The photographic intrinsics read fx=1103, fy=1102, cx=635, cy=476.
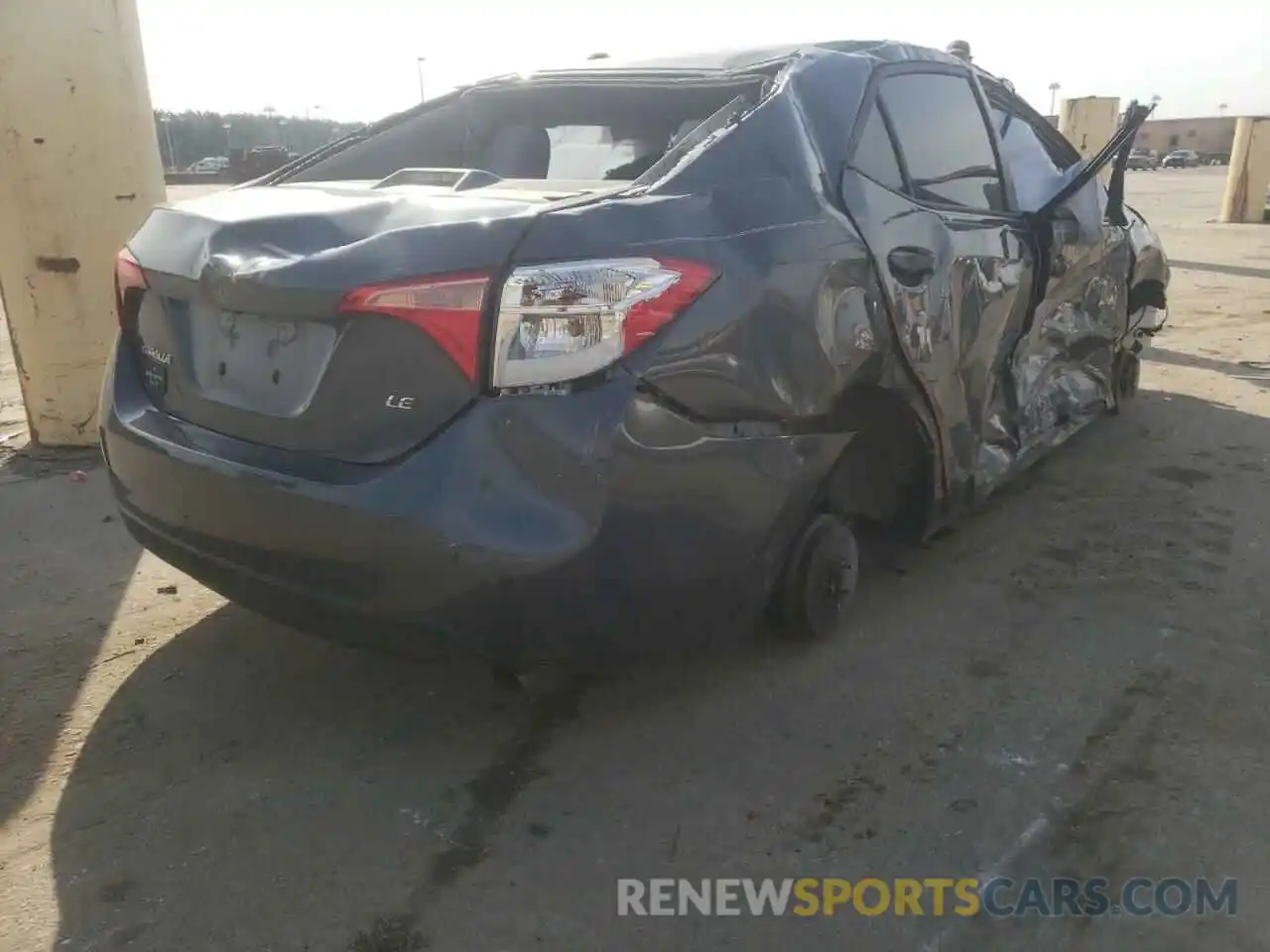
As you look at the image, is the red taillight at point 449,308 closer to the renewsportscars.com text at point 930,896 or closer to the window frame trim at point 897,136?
the renewsportscars.com text at point 930,896

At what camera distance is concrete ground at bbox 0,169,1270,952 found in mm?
2076

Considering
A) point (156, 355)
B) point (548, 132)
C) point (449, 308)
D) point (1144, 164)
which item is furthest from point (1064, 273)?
point (1144, 164)

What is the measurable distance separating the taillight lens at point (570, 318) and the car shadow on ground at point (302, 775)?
919mm

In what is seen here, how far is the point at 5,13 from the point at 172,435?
2.87 meters

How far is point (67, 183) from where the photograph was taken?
14.9ft

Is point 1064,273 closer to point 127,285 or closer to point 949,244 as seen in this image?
point 949,244

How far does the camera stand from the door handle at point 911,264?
2.82 metres

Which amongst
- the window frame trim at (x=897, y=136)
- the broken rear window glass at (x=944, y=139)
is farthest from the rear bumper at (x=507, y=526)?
the broken rear window glass at (x=944, y=139)

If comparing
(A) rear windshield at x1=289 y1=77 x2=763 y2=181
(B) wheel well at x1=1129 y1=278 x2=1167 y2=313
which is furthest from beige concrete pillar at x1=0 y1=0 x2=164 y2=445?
(B) wheel well at x1=1129 y1=278 x2=1167 y2=313

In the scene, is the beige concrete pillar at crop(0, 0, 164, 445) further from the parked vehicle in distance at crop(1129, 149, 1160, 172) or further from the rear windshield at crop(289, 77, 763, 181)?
the parked vehicle in distance at crop(1129, 149, 1160, 172)

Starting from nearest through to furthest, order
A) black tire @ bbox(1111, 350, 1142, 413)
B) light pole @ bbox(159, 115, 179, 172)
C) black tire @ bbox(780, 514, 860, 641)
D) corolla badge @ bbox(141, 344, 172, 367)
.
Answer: corolla badge @ bbox(141, 344, 172, 367), black tire @ bbox(780, 514, 860, 641), black tire @ bbox(1111, 350, 1142, 413), light pole @ bbox(159, 115, 179, 172)

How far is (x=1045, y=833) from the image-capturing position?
91.1 inches

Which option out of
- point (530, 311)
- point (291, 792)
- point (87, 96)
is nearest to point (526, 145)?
point (530, 311)

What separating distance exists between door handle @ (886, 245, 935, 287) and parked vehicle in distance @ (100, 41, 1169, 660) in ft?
0.03
